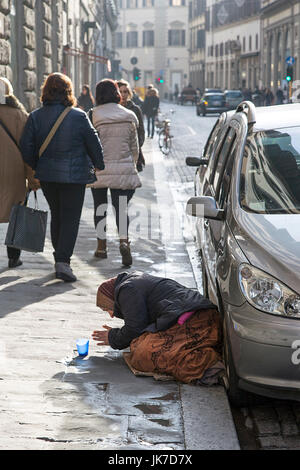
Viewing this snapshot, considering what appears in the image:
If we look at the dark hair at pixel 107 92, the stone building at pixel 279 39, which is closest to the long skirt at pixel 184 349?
the dark hair at pixel 107 92

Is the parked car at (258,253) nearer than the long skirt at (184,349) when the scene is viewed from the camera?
Yes

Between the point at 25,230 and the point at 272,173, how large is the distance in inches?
120

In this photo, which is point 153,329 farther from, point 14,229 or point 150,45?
point 150,45

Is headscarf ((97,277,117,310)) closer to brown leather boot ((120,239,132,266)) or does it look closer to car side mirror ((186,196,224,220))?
car side mirror ((186,196,224,220))

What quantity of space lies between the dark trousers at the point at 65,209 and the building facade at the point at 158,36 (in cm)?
9750

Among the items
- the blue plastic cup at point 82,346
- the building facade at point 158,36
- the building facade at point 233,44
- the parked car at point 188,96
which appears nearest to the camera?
the blue plastic cup at point 82,346

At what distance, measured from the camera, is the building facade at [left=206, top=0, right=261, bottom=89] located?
74.4 metres

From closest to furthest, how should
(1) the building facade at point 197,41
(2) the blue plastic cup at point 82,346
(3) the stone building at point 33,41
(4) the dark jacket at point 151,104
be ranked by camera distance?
(2) the blue plastic cup at point 82,346 < (3) the stone building at point 33,41 < (4) the dark jacket at point 151,104 < (1) the building facade at point 197,41

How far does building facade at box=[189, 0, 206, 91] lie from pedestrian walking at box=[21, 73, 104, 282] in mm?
88366

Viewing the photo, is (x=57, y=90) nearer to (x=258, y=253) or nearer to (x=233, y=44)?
(x=258, y=253)

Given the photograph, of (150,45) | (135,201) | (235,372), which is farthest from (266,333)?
(150,45)

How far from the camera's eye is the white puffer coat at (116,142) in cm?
845

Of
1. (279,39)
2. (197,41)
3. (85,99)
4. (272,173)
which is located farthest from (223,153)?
(197,41)

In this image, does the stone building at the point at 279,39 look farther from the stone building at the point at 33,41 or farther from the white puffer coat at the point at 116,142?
the white puffer coat at the point at 116,142
